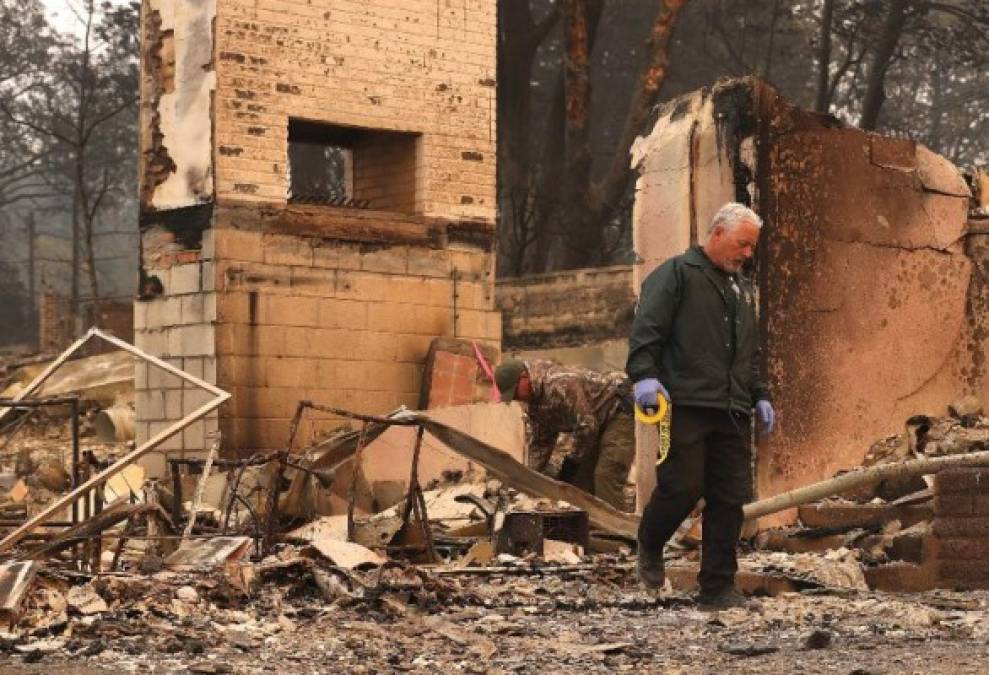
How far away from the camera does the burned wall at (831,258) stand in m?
9.14

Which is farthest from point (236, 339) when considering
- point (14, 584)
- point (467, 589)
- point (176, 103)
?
point (14, 584)

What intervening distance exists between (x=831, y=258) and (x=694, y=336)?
2.47 m

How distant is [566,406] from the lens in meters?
10.8

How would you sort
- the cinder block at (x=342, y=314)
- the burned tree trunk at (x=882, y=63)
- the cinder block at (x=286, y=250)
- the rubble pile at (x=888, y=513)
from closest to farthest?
1. the rubble pile at (x=888, y=513)
2. the cinder block at (x=286, y=250)
3. the cinder block at (x=342, y=314)
4. the burned tree trunk at (x=882, y=63)

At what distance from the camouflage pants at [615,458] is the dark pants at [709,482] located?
3.69m

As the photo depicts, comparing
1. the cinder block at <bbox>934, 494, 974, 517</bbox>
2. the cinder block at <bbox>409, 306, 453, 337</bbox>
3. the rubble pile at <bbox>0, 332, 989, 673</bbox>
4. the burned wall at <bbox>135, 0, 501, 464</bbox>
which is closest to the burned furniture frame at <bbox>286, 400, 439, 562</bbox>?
the rubble pile at <bbox>0, 332, 989, 673</bbox>

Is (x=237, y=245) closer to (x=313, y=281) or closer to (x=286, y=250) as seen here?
(x=286, y=250)

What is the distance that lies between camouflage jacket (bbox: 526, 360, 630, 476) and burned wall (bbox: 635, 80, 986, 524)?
142 centimetres

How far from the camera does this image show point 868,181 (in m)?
9.59

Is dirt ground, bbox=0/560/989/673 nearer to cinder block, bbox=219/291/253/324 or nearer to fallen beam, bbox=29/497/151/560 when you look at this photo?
fallen beam, bbox=29/497/151/560

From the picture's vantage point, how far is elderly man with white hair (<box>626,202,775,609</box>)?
7.14 m

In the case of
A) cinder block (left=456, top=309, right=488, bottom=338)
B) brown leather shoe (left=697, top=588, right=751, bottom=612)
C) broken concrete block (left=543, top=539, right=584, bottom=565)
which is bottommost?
broken concrete block (left=543, top=539, right=584, bottom=565)

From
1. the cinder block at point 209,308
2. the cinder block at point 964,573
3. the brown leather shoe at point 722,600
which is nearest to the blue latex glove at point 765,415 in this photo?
the brown leather shoe at point 722,600

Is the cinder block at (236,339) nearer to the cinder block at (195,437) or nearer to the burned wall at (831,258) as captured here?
the cinder block at (195,437)
